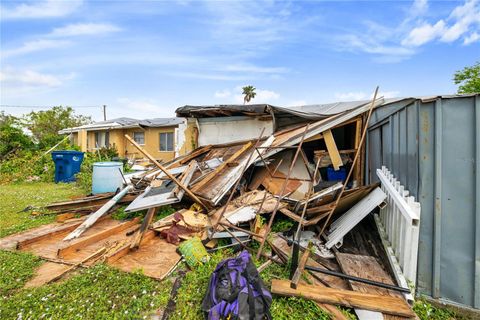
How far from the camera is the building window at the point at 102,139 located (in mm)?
17141

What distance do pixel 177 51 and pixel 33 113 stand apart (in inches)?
949

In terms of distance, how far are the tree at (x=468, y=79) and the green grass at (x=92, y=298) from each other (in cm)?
2601

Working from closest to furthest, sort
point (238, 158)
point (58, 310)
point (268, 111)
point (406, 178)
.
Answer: point (58, 310) < point (406, 178) < point (238, 158) < point (268, 111)

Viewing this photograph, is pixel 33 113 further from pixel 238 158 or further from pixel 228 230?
pixel 228 230

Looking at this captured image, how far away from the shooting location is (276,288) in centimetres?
244

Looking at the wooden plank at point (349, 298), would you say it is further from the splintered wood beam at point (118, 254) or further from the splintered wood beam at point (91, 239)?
the splintered wood beam at point (91, 239)

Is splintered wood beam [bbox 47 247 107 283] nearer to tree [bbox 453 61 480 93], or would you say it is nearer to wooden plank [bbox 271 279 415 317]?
wooden plank [bbox 271 279 415 317]

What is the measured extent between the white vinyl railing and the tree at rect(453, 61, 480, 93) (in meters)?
23.0

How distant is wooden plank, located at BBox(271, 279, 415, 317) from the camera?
220cm

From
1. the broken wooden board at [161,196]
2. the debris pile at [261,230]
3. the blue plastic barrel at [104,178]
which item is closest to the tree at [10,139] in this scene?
the blue plastic barrel at [104,178]

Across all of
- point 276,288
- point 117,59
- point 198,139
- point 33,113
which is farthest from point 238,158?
point 33,113

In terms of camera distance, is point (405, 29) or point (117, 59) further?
point (117, 59)

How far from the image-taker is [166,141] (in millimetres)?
15234

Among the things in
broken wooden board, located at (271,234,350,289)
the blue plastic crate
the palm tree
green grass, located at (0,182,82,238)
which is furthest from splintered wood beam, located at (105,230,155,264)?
the palm tree
